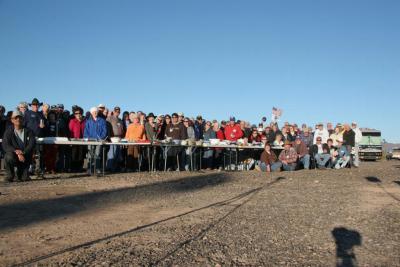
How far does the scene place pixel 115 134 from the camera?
48.2ft

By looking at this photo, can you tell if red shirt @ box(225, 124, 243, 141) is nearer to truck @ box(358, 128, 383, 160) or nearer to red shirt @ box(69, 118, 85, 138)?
red shirt @ box(69, 118, 85, 138)

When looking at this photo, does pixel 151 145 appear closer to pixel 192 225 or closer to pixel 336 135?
pixel 192 225

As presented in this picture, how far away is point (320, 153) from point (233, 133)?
11.6ft

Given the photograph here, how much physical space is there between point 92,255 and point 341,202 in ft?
19.1

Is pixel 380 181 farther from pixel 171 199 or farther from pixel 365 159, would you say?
pixel 365 159

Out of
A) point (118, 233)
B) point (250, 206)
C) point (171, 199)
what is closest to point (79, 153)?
point (171, 199)

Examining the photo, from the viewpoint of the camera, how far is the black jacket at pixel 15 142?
11062mm

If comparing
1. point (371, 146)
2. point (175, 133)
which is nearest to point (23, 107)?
point (175, 133)

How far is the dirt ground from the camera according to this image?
4801 mm

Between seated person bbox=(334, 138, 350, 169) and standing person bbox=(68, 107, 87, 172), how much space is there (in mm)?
10044

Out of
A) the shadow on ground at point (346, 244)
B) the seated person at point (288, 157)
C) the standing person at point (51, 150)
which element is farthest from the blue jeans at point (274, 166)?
the shadow on ground at point (346, 244)

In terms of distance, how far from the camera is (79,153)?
14273 millimetres

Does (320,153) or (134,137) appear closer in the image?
(134,137)

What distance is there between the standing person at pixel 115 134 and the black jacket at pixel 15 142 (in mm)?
3118
